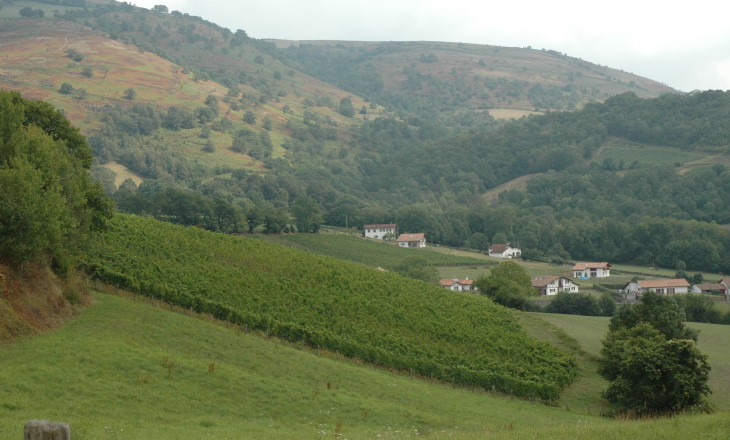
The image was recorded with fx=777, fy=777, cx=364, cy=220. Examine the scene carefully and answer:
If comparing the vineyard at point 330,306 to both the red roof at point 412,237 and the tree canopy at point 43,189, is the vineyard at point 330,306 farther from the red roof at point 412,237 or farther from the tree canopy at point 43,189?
the red roof at point 412,237

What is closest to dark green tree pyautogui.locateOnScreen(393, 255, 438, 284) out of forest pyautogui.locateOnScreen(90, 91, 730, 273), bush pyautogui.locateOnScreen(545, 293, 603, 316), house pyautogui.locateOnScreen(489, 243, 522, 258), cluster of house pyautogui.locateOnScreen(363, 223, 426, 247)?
bush pyautogui.locateOnScreen(545, 293, 603, 316)

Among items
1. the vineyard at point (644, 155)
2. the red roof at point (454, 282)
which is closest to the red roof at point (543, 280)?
the red roof at point (454, 282)

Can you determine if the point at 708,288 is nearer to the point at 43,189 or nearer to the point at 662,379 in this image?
the point at 662,379

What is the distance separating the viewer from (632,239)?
372 ft

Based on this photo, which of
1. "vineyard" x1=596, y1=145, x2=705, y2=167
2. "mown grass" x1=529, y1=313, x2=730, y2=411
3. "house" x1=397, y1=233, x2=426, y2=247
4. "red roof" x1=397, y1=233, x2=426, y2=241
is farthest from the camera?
"vineyard" x1=596, y1=145, x2=705, y2=167

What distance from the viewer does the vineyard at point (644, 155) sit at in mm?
166250

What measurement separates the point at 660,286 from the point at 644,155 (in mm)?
92632

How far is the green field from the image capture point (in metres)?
18.3

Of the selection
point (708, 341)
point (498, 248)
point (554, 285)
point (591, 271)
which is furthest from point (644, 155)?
point (708, 341)

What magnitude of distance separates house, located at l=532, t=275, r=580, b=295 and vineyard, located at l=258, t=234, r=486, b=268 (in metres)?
13.7

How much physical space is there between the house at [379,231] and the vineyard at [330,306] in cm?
7324

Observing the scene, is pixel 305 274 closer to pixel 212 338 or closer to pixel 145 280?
pixel 145 280

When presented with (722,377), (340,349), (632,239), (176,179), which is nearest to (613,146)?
(632,239)

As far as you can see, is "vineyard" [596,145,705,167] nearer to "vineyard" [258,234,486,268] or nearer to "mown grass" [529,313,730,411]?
"vineyard" [258,234,486,268]
